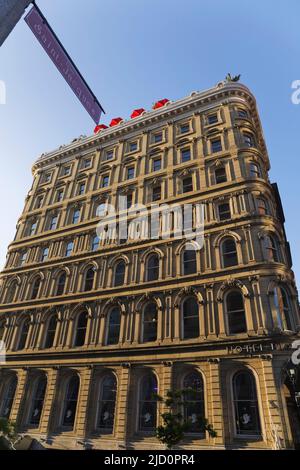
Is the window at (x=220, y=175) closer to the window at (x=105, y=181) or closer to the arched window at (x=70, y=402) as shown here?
the window at (x=105, y=181)

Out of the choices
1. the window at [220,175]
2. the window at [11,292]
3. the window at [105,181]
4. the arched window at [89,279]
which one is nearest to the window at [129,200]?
the window at [105,181]

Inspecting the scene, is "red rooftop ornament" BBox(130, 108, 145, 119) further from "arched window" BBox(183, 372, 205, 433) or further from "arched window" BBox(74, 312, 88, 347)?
"arched window" BBox(183, 372, 205, 433)

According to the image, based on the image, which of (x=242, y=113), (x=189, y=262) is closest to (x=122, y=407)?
(x=189, y=262)

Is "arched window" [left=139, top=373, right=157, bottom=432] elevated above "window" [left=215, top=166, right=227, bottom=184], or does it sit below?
below

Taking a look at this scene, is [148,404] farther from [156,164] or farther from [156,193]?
[156,164]

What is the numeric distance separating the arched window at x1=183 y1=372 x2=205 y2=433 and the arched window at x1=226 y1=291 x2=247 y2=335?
3.30 meters

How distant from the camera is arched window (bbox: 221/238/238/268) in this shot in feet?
64.4

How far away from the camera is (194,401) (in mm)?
15594

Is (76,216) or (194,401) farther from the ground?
(76,216)

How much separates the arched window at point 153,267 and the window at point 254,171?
9.64 m

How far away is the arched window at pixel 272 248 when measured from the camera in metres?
19.0

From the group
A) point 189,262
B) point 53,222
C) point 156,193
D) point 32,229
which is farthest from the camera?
point 32,229

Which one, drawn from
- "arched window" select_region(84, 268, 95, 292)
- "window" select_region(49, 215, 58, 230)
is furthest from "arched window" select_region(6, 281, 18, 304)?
"arched window" select_region(84, 268, 95, 292)

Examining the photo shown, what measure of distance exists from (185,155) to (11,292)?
66.3 ft
